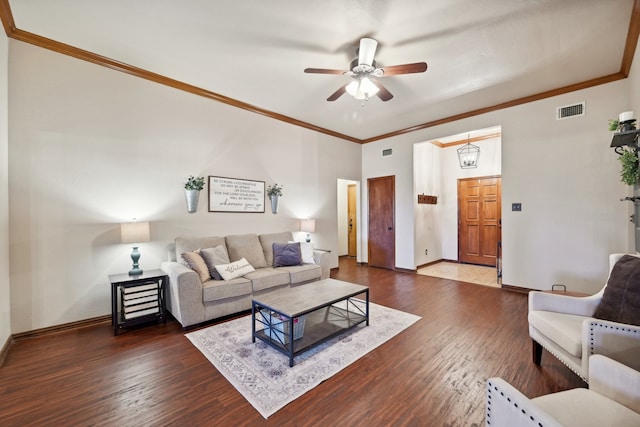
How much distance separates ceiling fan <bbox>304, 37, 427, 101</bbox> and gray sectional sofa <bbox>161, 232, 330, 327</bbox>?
2.48 metres

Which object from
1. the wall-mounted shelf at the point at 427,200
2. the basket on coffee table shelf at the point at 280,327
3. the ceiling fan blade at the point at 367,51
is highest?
the ceiling fan blade at the point at 367,51

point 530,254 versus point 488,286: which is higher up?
point 530,254

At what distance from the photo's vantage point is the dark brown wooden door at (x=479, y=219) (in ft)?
Answer: 20.1

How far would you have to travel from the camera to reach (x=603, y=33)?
2.64 metres

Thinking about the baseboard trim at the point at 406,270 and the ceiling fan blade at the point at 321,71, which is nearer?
the ceiling fan blade at the point at 321,71

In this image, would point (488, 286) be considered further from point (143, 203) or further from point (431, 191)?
point (143, 203)

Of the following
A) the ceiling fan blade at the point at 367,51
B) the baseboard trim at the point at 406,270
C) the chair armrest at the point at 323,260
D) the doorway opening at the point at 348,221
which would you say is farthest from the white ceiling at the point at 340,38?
the doorway opening at the point at 348,221

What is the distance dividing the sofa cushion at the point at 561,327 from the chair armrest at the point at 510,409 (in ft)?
3.54

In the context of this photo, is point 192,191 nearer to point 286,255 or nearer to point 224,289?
point 224,289

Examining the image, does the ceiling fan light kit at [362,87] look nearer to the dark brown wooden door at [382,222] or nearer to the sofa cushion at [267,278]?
the sofa cushion at [267,278]

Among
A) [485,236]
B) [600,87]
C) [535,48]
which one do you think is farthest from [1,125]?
[485,236]

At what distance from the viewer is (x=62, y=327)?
2.83 metres

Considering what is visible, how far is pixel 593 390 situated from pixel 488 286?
144 inches

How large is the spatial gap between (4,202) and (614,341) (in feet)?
15.8
